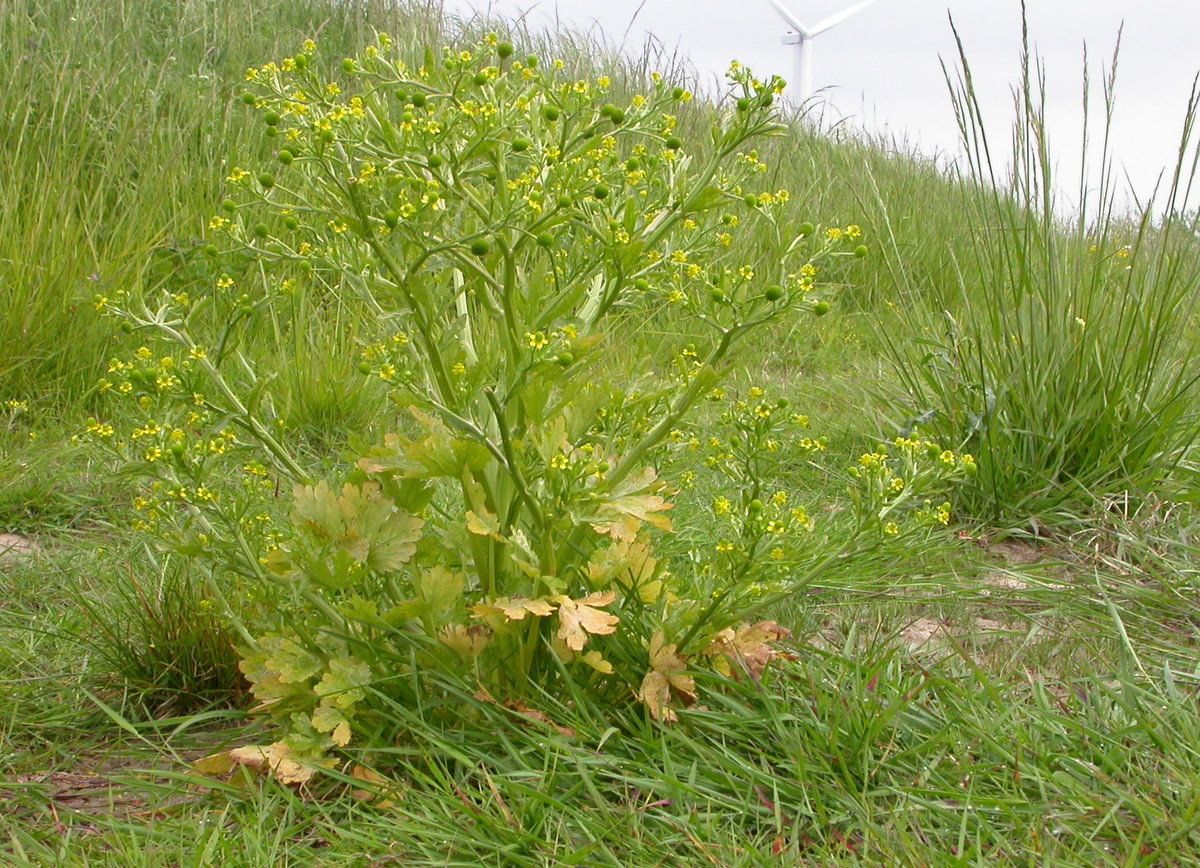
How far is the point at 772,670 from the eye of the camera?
193 cm

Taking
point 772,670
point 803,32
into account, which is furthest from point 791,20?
point 772,670

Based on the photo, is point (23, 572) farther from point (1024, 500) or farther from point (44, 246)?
point (1024, 500)

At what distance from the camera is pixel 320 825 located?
1.58m

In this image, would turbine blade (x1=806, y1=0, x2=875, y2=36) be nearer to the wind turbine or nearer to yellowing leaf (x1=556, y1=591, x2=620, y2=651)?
the wind turbine

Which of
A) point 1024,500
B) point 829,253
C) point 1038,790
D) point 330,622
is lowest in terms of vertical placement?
point 330,622

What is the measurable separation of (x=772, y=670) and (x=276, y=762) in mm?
839

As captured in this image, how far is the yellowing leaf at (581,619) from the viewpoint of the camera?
62.9 inches

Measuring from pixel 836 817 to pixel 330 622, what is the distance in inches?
33.6

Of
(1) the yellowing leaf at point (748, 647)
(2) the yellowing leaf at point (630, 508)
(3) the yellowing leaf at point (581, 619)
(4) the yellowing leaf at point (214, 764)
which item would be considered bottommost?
(4) the yellowing leaf at point (214, 764)

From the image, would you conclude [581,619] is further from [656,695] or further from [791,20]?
[791,20]

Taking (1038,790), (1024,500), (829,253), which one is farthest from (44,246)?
(1038,790)

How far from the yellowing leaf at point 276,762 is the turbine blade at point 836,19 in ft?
29.0

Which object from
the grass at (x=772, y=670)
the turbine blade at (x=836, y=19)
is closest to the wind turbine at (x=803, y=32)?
the turbine blade at (x=836, y=19)

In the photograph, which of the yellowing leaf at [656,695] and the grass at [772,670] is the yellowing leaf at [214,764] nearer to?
the grass at [772,670]
